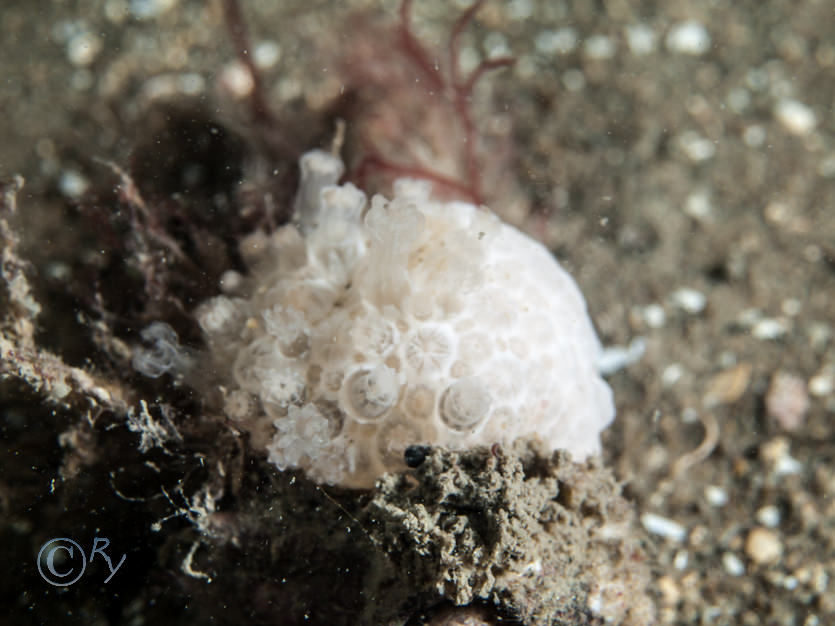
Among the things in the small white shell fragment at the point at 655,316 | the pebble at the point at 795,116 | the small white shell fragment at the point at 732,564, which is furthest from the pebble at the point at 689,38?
the small white shell fragment at the point at 732,564

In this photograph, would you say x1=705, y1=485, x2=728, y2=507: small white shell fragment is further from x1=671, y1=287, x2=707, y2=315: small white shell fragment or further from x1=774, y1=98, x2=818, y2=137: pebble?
x1=774, y1=98, x2=818, y2=137: pebble

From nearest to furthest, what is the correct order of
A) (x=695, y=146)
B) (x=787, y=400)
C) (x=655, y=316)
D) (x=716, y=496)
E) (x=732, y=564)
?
(x=732, y=564), (x=716, y=496), (x=787, y=400), (x=655, y=316), (x=695, y=146)

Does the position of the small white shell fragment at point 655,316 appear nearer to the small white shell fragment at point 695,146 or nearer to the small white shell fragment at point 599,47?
the small white shell fragment at point 695,146

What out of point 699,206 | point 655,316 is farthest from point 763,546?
point 699,206

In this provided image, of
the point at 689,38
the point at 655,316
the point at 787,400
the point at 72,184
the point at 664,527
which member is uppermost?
the point at 689,38

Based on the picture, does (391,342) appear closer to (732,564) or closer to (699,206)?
(732,564)
